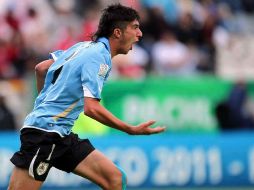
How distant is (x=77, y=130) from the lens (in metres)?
13.6

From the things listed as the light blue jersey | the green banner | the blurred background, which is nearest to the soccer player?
the light blue jersey

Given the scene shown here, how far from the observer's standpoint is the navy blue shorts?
299 inches

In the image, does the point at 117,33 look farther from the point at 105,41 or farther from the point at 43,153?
the point at 43,153

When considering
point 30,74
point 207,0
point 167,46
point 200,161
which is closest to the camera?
point 200,161

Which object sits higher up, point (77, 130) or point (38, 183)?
point (38, 183)

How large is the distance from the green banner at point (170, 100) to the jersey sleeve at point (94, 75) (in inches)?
251

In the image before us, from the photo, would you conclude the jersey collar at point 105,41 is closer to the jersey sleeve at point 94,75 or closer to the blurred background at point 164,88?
the jersey sleeve at point 94,75

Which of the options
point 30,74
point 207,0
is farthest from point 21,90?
point 207,0

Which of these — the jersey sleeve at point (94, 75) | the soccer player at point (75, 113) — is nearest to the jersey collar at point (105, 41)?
the soccer player at point (75, 113)

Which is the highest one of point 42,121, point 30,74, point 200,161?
point 42,121

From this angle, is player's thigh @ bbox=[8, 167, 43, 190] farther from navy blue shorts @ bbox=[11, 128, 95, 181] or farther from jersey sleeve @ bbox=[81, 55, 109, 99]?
jersey sleeve @ bbox=[81, 55, 109, 99]

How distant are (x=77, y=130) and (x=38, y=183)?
235 inches

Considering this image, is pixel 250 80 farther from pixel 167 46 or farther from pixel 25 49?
pixel 25 49

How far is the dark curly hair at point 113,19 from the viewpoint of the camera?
789 cm
